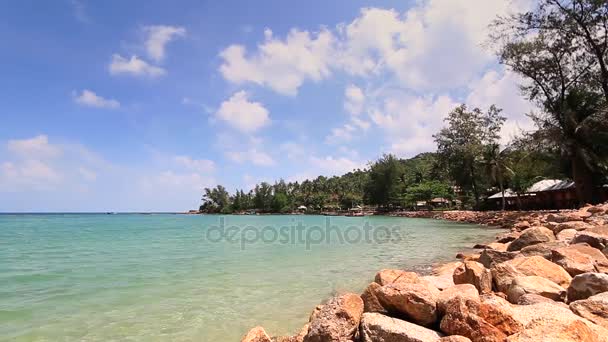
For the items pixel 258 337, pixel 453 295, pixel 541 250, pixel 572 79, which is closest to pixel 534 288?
pixel 453 295

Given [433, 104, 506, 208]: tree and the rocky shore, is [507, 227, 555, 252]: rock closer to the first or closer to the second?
the rocky shore

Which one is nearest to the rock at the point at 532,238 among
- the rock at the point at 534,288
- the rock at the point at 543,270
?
the rock at the point at 543,270

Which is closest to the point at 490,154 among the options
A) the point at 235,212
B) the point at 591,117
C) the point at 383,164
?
the point at 591,117

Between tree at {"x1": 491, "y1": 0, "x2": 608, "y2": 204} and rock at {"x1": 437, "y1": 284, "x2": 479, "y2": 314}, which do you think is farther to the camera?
tree at {"x1": 491, "y1": 0, "x2": 608, "y2": 204}

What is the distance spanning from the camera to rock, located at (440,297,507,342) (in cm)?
306

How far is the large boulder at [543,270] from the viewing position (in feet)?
16.5

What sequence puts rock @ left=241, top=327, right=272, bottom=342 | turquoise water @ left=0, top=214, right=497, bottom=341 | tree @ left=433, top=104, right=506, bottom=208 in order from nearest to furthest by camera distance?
rock @ left=241, top=327, right=272, bottom=342 < turquoise water @ left=0, top=214, right=497, bottom=341 < tree @ left=433, top=104, right=506, bottom=208

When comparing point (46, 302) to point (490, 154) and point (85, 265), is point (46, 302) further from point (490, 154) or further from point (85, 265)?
point (490, 154)

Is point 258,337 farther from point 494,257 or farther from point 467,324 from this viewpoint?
point 494,257

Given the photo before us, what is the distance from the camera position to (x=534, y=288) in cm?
435

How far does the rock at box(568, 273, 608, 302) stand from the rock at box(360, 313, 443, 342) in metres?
1.95

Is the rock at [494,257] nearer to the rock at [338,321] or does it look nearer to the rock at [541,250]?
the rock at [541,250]

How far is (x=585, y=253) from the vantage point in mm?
6254

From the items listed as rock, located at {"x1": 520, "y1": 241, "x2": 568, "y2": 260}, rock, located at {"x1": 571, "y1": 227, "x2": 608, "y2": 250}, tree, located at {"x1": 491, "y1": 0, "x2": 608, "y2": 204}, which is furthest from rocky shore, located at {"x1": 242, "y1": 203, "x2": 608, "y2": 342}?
tree, located at {"x1": 491, "y1": 0, "x2": 608, "y2": 204}
